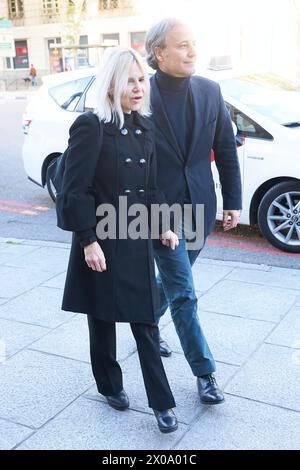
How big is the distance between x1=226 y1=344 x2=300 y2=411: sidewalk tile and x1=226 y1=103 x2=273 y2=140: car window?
8.55ft

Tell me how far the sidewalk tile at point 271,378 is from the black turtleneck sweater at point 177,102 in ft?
4.10

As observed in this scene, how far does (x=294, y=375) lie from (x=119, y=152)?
160cm

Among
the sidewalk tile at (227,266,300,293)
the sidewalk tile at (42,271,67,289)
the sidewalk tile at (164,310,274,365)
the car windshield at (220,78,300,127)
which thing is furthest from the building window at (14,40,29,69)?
the sidewalk tile at (164,310,274,365)

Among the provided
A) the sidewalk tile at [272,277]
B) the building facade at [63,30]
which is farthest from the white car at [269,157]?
the building facade at [63,30]

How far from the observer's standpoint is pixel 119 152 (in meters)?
2.69

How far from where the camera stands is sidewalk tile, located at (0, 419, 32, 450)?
2762 millimetres

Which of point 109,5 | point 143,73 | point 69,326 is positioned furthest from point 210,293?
point 109,5

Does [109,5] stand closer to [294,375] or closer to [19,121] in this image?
[19,121]

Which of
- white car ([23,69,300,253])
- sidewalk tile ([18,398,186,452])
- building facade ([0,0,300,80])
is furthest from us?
building facade ([0,0,300,80])

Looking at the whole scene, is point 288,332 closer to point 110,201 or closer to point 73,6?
point 110,201

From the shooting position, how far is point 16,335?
3.97 meters

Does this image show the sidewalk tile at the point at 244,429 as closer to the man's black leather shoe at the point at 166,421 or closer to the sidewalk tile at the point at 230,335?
the man's black leather shoe at the point at 166,421

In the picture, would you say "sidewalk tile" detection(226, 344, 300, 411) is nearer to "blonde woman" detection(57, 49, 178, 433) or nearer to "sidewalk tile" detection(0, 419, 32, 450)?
"blonde woman" detection(57, 49, 178, 433)

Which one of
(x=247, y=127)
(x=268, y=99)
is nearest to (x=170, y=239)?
(x=247, y=127)
